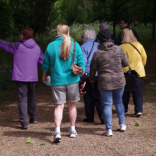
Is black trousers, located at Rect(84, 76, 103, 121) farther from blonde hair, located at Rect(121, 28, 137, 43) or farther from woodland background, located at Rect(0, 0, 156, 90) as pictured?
woodland background, located at Rect(0, 0, 156, 90)

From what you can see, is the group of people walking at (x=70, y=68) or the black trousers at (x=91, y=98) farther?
the black trousers at (x=91, y=98)

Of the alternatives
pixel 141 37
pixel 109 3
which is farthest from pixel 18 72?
pixel 109 3

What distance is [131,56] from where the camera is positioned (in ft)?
17.8

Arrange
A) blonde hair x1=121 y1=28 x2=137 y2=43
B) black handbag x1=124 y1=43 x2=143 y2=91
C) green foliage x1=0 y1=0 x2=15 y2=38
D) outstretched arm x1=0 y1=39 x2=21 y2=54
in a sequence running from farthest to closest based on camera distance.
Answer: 1. green foliage x1=0 y1=0 x2=15 y2=38
2. blonde hair x1=121 y1=28 x2=137 y2=43
3. black handbag x1=124 y1=43 x2=143 y2=91
4. outstretched arm x1=0 y1=39 x2=21 y2=54

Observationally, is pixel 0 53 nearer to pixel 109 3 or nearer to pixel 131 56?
pixel 131 56

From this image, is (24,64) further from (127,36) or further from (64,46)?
(127,36)

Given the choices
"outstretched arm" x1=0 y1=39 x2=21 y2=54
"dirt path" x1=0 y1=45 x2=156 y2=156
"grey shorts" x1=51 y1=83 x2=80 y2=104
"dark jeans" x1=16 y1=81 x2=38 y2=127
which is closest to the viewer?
"dirt path" x1=0 y1=45 x2=156 y2=156

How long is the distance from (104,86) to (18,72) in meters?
1.68

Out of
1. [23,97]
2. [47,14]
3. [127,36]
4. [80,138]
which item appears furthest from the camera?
[47,14]

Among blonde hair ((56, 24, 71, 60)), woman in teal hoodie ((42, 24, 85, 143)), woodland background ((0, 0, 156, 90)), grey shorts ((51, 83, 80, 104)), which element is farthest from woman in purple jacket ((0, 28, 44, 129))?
woodland background ((0, 0, 156, 90))

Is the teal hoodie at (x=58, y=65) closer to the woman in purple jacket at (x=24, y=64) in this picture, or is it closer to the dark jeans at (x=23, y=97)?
the woman in purple jacket at (x=24, y=64)

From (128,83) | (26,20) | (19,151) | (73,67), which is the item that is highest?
(26,20)

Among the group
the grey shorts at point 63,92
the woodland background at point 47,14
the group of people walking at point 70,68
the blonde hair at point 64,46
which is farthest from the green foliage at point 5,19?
the grey shorts at point 63,92

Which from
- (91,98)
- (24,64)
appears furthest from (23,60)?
(91,98)
